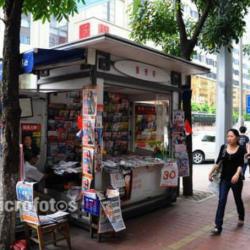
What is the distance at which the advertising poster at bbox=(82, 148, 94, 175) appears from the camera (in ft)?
16.3

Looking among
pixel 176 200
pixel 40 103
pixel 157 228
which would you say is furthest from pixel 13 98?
pixel 176 200

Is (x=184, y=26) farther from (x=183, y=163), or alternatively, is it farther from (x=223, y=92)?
(x=183, y=163)

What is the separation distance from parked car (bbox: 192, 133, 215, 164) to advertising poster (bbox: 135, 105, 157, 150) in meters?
7.48

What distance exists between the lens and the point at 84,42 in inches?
183

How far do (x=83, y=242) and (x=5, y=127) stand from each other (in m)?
1.83

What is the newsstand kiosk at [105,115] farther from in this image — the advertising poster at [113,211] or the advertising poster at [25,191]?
the advertising poster at [25,191]

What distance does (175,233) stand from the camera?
5.07 meters

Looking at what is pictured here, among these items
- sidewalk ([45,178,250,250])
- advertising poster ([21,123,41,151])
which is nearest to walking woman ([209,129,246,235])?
sidewalk ([45,178,250,250])

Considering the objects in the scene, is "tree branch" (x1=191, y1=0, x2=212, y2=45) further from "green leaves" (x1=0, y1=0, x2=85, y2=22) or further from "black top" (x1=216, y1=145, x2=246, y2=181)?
"green leaves" (x1=0, y1=0, x2=85, y2=22)

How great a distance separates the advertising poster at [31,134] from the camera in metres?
5.41

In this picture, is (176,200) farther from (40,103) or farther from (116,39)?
(116,39)

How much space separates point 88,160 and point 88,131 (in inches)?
15.9

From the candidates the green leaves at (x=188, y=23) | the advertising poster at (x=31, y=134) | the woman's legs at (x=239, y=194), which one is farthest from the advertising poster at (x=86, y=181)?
the green leaves at (x=188, y=23)

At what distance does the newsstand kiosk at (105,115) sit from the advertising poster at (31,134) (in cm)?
2
